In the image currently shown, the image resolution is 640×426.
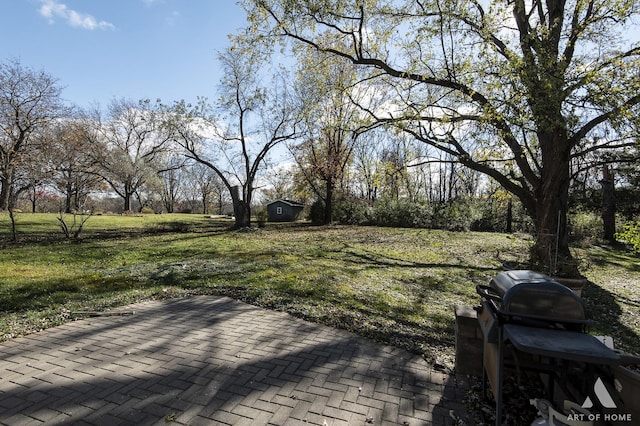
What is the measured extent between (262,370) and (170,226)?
16.3 metres

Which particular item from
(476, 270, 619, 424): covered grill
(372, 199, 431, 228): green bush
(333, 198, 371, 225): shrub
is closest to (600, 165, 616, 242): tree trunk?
(372, 199, 431, 228): green bush

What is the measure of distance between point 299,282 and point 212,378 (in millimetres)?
3777

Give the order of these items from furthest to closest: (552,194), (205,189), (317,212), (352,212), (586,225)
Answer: (205,189) < (317,212) < (352,212) < (586,225) < (552,194)

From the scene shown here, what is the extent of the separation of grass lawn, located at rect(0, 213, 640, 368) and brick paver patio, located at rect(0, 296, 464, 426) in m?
0.62

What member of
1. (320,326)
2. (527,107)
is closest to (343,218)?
(527,107)

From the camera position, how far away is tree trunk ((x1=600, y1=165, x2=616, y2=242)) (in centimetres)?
1755

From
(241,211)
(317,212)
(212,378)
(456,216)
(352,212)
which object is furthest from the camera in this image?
(317,212)

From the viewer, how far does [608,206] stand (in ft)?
57.6

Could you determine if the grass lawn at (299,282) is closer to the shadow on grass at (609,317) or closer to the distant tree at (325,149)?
the shadow on grass at (609,317)

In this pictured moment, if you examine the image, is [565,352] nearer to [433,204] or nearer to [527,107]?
[527,107]

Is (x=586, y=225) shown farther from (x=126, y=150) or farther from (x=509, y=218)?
(x=126, y=150)

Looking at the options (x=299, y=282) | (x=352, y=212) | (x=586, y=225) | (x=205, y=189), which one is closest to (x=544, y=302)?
(x=299, y=282)

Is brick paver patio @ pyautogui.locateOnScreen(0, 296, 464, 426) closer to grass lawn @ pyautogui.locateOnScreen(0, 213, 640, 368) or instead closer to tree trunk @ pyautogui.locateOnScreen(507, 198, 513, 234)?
grass lawn @ pyautogui.locateOnScreen(0, 213, 640, 368)

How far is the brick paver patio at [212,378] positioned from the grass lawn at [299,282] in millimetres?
616
